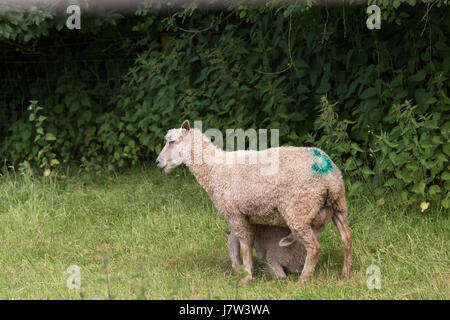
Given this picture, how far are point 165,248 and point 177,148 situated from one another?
114cm

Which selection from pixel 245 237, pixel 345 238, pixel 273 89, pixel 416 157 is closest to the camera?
pixel 345 238

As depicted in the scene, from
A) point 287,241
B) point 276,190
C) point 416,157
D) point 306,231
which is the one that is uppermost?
point 416,157

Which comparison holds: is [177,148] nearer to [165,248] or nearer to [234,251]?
[234,251]

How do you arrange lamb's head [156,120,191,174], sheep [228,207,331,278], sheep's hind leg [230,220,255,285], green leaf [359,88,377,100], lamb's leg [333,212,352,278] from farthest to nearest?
green leaf [359,88,377,100], lamb's head [156,120,191,174], sheep [228,207,331,278], sheep's hind leg [230,220,255,285], lamb's leg [333,212,352,278]

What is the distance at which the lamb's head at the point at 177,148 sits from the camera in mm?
5449

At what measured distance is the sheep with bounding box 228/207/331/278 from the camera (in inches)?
211

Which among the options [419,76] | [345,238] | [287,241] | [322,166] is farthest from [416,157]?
[287,241]

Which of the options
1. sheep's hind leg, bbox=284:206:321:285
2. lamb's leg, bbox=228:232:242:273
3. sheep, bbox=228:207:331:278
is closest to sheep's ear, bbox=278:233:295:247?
sheep, bbox=228:207:331:278

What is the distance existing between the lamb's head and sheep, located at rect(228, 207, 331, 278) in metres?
0.77

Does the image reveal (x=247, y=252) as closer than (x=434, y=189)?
Yes

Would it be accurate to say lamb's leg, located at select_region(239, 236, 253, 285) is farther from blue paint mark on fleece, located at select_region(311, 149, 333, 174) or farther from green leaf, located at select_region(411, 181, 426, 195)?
green leaf, located at select_region(411, 181, 426, 195)

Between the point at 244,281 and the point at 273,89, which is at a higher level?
the point at 273,89

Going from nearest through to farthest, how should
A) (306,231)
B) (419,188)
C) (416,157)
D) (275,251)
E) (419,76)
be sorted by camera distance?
(306,231) < (275,251) < (419,188) < (416,157) < (419,76)

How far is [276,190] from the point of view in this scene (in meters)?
4.92
